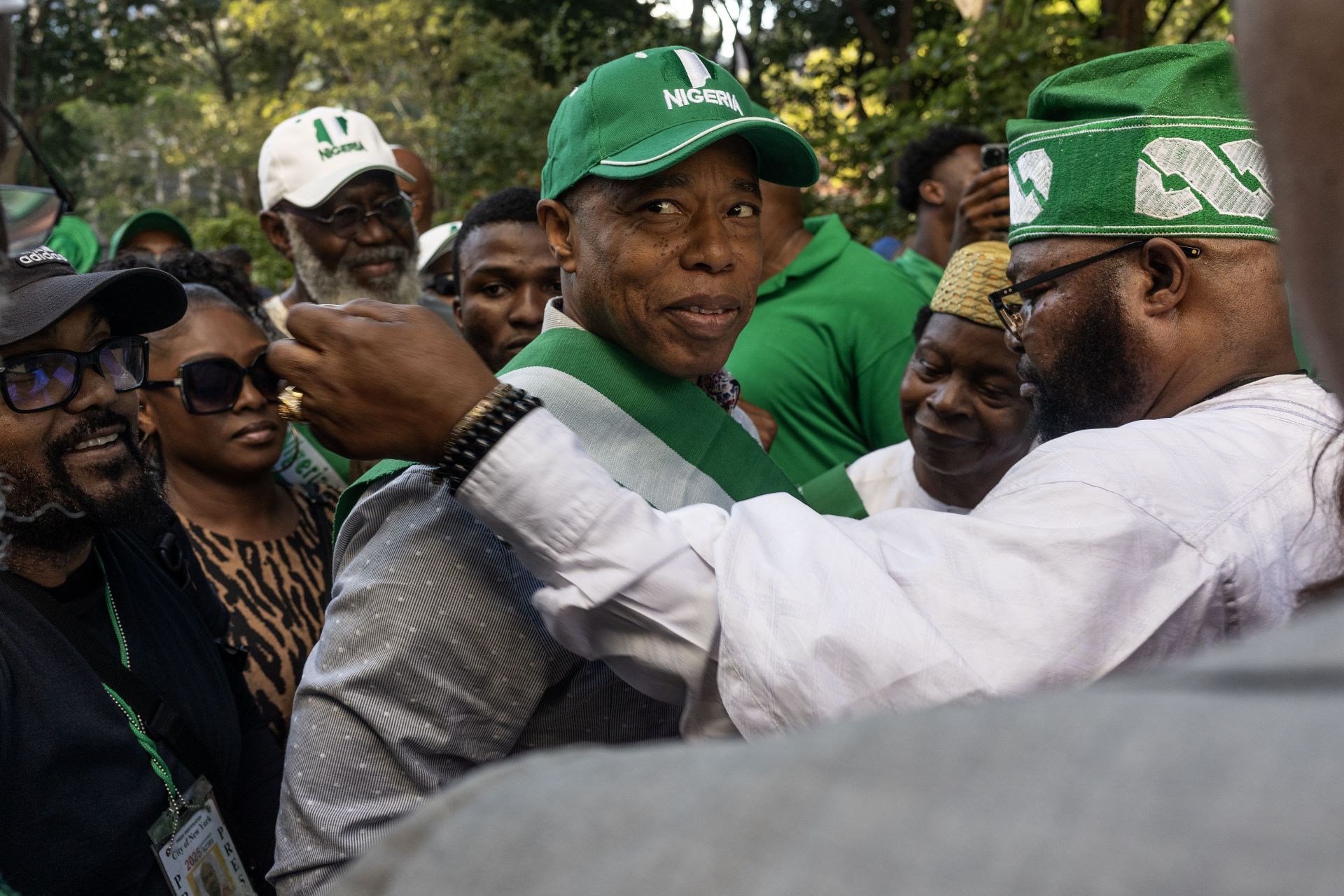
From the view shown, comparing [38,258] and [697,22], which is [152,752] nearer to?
[38,258]

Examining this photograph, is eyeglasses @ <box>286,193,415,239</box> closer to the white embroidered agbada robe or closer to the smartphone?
the smartphone

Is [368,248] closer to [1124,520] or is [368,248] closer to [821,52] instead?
[1124,520]

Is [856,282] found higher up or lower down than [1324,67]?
Answer: lower down

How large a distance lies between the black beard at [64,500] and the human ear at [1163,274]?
78.9 inches

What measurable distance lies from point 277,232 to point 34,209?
363 cm

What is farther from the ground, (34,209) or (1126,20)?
(34,209)

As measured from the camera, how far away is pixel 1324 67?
24.9 inches

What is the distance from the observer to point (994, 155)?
14.4ft

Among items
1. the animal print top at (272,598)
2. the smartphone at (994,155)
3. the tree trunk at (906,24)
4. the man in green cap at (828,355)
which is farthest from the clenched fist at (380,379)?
the tree trunk at (906,24)

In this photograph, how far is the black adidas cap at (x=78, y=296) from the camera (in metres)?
2.43

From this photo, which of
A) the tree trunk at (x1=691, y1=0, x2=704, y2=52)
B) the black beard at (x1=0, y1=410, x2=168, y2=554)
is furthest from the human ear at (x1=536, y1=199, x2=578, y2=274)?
the tree trunk at (x1=691, y1=0, x2=704, y2=52)

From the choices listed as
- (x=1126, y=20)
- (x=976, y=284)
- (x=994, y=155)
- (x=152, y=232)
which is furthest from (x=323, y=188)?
(x=1126, y=20)

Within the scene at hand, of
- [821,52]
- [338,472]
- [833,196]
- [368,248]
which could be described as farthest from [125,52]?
[338,472]

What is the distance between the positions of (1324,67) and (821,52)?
53.2 ft
